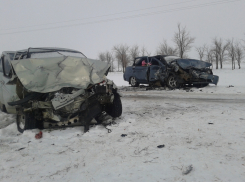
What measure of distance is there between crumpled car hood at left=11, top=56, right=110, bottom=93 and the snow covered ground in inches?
36.8

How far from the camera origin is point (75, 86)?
3527 mm

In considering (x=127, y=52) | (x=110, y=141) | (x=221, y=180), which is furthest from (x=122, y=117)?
(x=127, y=52)

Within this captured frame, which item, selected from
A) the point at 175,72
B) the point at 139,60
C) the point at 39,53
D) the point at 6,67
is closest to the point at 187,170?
the point at 39,53

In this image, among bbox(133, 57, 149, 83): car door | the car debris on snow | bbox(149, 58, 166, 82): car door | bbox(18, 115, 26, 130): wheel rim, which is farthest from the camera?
bbox(133, 57, 149, 83): car door

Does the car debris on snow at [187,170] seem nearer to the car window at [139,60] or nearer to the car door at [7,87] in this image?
the car door at [7,87]

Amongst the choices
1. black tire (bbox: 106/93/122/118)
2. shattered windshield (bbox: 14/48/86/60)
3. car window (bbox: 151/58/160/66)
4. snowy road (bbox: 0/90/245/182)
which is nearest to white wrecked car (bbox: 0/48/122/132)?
snowy road (bbox: 0/90/245/182)

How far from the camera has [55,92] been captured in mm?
3422

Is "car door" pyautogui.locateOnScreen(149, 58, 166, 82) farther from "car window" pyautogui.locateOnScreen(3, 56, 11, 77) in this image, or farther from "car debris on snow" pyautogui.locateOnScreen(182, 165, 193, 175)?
"car debris on snow" pyautogui.locateOnScreen(182, 165, 193, 175)

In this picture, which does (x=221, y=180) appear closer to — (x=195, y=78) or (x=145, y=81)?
(x=195, y=78)

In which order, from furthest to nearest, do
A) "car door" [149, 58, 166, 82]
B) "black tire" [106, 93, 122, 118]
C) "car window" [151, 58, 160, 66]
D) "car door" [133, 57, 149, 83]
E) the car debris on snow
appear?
"car door" [133, 57, 149, 83] < "car window" [151, 58, 160, 66] < "car door" [149, 58, 166, 82] < "black tire" [106, 93, 122, 118] < the car debris on snow

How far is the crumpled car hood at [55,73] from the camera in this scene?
347 centimetres

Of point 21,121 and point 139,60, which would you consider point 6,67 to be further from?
point 139,60

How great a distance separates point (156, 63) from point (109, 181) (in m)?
8.62

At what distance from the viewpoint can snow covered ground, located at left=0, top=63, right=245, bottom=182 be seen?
7.10ft
